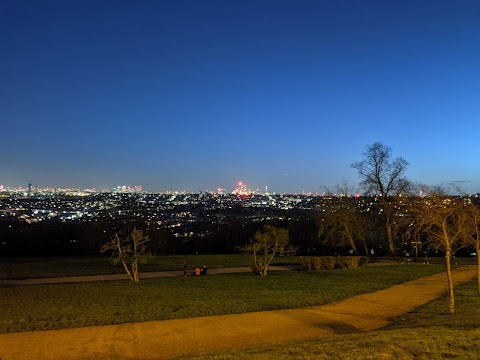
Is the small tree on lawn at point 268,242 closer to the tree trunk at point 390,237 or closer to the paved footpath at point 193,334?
the paved footpath at point 193,334

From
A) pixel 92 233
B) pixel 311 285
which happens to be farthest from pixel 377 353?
pixel 92 233

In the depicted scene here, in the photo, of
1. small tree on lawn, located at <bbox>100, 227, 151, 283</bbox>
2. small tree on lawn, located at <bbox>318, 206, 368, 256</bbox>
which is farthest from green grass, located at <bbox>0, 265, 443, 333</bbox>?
small tree on lawn, located at <bbox>318, 206, 368, 256</bbox>

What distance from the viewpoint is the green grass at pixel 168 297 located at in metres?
13.2

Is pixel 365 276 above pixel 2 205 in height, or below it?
below

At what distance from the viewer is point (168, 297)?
16.9m

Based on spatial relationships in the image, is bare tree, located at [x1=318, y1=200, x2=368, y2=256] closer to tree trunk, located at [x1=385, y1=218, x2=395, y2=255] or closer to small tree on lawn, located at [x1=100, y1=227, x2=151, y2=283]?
tree trunk, located at [x1=385, y1=218, x2=395, y2=255]

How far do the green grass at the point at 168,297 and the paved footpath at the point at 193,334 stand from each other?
0.97 meters

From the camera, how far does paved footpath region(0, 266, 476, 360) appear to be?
966cm

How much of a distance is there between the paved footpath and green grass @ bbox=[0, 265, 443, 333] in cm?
97

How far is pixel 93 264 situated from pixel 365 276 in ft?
61.9

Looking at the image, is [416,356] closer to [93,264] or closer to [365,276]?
[365,276]

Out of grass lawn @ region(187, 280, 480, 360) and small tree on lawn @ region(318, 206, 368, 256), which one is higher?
small tree on lawn @ region(318, 206, 368, 256)

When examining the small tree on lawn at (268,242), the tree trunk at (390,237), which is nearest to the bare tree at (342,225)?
the tree trunk at (390,237)

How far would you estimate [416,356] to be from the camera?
7770 millimetres
